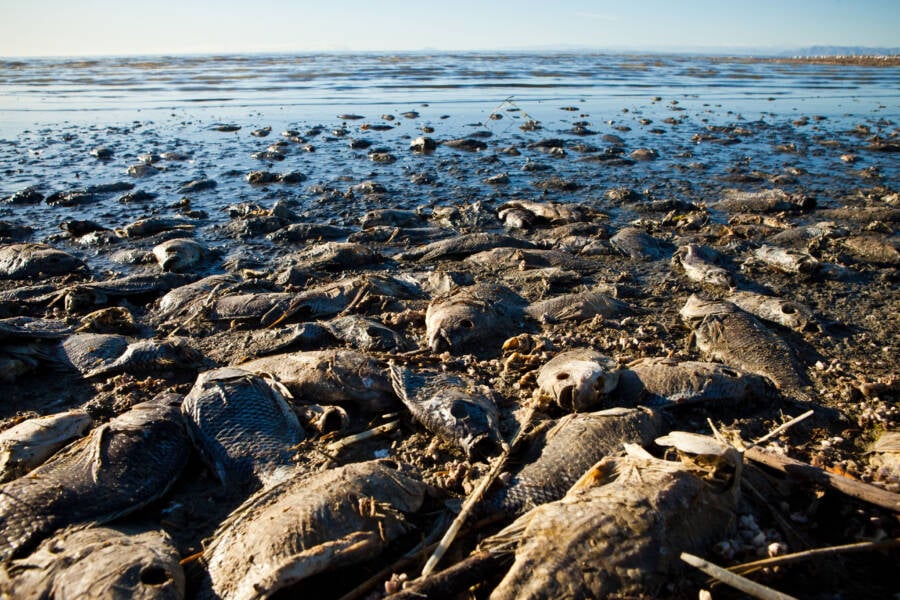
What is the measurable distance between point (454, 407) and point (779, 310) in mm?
3988

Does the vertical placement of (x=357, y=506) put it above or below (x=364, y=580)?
above

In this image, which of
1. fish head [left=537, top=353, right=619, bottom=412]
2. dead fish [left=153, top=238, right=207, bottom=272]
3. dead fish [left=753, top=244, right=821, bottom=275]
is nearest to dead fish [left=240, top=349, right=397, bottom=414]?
fish head [left=537, top=353, right=619, bottom=412]

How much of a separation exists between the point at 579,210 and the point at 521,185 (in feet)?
7.34

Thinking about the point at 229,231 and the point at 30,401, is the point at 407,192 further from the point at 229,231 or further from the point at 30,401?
the point at 30,401

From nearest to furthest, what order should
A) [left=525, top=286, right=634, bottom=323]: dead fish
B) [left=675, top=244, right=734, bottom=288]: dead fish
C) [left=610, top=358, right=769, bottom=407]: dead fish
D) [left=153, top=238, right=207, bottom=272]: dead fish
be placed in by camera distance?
[left=610, top=358, right=769, bottom=407]: dead fish < [left=525, top=286, right=634, bottom=323]: dead fish < [left=675, top=244, right=734, bottom=288]: dead fish < [left=153, top=238, right=207, bottom=272]: dead fish

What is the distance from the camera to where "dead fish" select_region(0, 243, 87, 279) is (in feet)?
23.8

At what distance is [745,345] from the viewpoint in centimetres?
502

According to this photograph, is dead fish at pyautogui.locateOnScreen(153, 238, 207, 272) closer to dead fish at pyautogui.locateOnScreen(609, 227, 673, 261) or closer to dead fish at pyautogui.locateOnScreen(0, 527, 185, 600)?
dead fish at pyautogui.locateOnScreen(0, 527, 185, 600)

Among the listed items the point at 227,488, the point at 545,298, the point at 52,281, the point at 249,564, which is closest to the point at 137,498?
the point at 227,488

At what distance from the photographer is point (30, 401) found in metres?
4.80

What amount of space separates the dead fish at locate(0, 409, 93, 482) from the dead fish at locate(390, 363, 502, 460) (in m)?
2.38

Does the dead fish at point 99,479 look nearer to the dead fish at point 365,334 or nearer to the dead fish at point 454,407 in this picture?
the dead fish at point 454,407

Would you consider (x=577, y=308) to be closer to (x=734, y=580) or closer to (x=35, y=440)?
(x=734, y=580)

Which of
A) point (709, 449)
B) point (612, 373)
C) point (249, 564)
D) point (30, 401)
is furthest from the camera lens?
point (30, 401)
